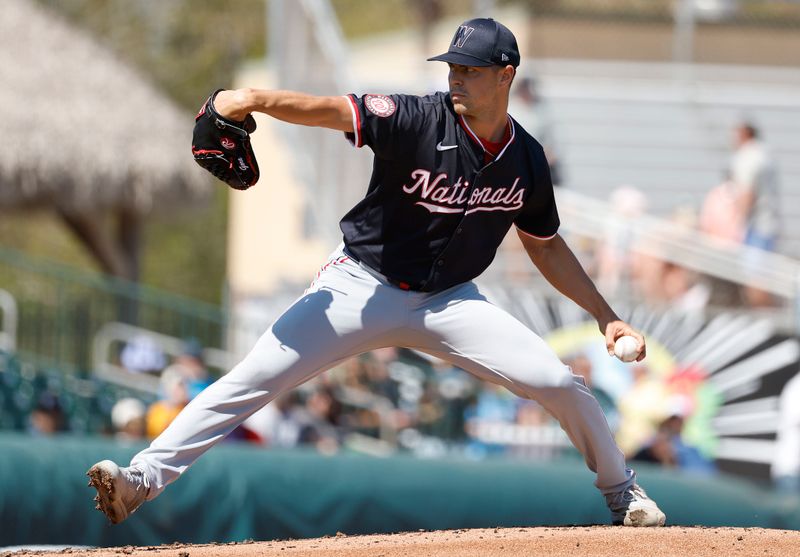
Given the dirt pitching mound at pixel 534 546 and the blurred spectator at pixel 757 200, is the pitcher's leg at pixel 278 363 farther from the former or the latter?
the blurred spectator at pixel 757 200

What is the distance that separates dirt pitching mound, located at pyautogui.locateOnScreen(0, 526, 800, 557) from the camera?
16.4 ft

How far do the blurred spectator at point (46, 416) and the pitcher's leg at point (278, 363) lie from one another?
5539 mm

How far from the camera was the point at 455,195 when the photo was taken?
491 centimetres

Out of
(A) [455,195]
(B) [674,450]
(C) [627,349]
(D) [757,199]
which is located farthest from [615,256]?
(A) [455,195]

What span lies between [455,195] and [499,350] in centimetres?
60

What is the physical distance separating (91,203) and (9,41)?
1.97 metres

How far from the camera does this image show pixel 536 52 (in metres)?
16.9

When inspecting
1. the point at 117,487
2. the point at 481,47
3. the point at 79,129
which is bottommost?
the point at 117,487

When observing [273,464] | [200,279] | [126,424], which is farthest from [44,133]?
[200,279]

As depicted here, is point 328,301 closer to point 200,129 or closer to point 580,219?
point 200,129

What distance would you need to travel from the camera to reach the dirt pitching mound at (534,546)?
5008 mm

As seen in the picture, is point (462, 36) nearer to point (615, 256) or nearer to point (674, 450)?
point (674, 450)

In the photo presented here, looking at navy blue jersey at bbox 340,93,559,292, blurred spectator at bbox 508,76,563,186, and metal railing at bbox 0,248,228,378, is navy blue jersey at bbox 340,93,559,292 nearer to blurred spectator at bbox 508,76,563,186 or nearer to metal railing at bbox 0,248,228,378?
blurred spectator at bbox 508,76,563,186

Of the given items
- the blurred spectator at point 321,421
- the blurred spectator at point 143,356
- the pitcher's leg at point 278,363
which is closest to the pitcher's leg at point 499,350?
the pitcher's leg at point 278,363
